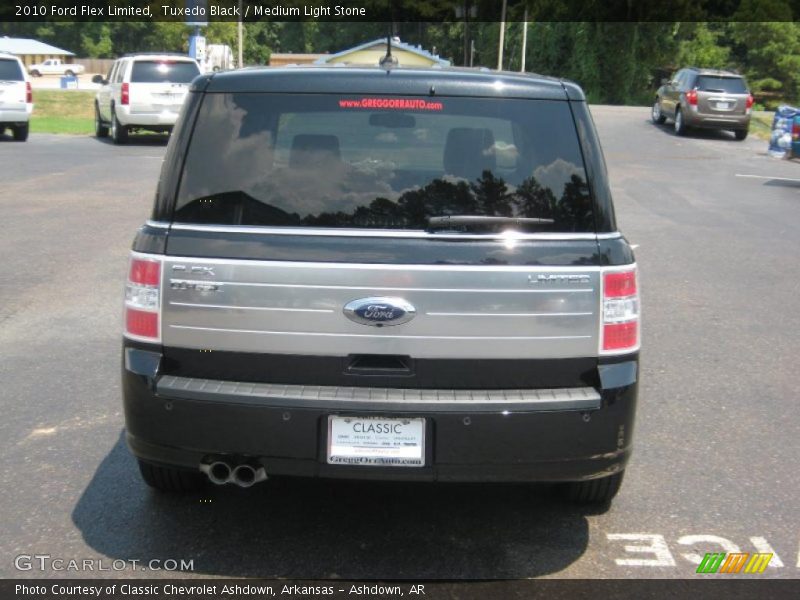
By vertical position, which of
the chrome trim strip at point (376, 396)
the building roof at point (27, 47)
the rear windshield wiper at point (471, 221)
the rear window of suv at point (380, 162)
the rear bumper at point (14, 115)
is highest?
the rear window of suv at point (380, 162)

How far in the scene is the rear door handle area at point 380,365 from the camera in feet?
12.1

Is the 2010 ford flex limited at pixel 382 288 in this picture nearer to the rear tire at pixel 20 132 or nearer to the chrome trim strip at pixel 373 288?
the chrome trim strip at pixel 373 288

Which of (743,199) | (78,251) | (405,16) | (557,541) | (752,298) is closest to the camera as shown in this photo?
(557,541)

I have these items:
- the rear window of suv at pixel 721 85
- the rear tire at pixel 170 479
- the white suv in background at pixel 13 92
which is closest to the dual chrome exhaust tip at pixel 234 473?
the rear tire at pixel 170 479

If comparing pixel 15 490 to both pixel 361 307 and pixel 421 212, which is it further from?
pixel 421 212

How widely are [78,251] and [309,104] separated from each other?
7.24 m

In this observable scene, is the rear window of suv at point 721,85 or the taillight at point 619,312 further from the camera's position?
the rear window of suv at point 721,85

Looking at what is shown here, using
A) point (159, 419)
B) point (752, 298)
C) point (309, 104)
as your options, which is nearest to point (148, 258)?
point (159, 419)

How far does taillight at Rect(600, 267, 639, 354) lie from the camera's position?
3766 mm

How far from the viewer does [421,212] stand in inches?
148

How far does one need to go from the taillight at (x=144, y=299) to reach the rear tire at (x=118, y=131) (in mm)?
20422

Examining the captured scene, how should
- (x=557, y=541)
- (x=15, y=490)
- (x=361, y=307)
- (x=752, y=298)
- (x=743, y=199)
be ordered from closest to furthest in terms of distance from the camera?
1. (x=361, y=307)
2. (x=557, y=541)
3. (x=15, y=490)
4. (x=752, y=298)
5. (x=743, y=199)

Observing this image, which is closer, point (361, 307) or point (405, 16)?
point (361, 307)

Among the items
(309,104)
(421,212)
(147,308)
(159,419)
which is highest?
(309,104)
